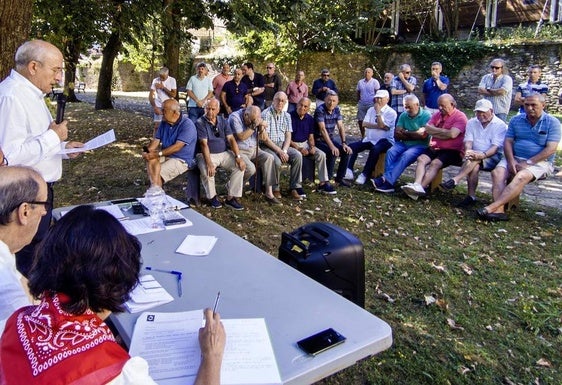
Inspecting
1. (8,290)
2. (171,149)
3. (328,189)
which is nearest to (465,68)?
(328,189)

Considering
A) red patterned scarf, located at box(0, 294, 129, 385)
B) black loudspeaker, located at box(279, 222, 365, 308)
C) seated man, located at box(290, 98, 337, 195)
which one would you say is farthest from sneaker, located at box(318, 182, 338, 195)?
red patterned scarf, located at box(0, 294, 129, 385)

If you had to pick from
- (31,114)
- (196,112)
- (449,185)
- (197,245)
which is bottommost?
(449,185)

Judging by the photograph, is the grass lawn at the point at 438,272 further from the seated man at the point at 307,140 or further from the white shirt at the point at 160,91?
the white shirt at the point at 160,91

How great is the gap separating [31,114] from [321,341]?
7.71ft

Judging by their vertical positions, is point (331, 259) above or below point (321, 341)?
below

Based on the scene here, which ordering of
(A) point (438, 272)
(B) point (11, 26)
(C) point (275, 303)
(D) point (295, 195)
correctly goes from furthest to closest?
(D) point (295, 195) → (B) point (11, 26) → (A) point (438, 272) → (C) point (275, 303)

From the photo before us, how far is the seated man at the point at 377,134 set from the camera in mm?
7098

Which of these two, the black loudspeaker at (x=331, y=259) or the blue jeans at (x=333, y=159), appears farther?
the blue jeans at (x=333, y=159)

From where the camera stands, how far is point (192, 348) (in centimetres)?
157

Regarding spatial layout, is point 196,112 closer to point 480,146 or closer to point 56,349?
point 480,146

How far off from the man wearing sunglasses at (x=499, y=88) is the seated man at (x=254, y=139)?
474 centimetres

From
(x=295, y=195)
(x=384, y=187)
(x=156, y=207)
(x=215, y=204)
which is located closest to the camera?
(x=156, y=207)

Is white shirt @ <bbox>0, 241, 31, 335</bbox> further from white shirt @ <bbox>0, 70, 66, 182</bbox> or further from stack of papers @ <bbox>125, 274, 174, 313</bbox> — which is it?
white shirt @ <bbox>0, 70, 66, 182</bbox>

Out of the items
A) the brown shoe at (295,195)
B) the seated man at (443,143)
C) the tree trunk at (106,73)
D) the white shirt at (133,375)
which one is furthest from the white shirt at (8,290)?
the tree trunk at (106,73)
